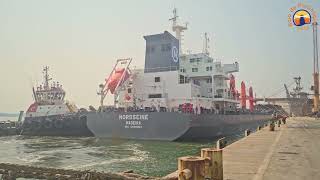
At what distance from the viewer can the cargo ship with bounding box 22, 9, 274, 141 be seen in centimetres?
2177

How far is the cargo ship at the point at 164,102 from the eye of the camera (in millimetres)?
21766

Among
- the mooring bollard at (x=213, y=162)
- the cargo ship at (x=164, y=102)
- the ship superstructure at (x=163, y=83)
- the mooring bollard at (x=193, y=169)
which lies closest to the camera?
the mooring bollard at (x=193, y=169)

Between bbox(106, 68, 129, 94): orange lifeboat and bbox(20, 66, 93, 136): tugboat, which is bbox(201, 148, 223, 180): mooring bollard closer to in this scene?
bbox(106, 68, 129, 94): orange lifeboat

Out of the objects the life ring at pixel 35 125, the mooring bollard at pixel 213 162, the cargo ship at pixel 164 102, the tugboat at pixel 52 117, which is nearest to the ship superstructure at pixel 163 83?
the cargo ship at pixel 164 102

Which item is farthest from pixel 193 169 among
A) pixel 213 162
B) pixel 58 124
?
pixel 58 124

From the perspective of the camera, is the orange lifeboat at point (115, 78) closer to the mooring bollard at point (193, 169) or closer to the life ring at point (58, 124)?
the life ring at point (58, 124)

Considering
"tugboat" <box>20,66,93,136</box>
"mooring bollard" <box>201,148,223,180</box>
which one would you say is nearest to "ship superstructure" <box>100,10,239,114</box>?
"tugboat" <box>20,66,93,136</box>

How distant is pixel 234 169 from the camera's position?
653cm

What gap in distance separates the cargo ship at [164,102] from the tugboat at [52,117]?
0.36 feet

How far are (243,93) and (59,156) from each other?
125 feet

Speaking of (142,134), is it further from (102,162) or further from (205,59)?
(205,59)

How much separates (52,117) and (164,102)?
14862 millimetres

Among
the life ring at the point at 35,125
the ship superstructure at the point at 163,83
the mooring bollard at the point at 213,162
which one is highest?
the ship superstructure at the point at 163,83

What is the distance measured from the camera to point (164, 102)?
82.4 ft
